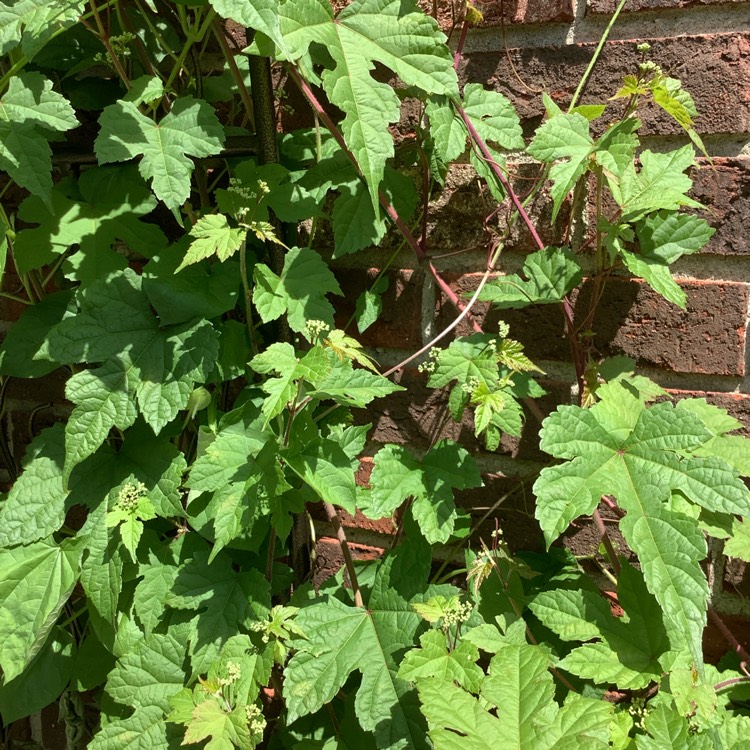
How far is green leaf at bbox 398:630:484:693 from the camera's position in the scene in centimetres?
91

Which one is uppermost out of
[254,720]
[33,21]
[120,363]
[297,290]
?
[33,21]

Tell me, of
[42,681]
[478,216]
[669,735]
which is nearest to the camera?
[669,735]

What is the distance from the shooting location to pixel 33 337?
1220 millimetres

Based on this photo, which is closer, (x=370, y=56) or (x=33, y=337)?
(x=370, y=56)

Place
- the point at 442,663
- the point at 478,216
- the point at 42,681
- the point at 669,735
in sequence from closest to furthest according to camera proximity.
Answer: the point at 669,735 < the point at 442,663 < the point at 478,216 < the point at 42,681

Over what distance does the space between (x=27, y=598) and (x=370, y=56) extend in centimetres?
95

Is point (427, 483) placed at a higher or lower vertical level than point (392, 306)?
lower

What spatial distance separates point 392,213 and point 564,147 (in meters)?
0.26

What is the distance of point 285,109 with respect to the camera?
118cm

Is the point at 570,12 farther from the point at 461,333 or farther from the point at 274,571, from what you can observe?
the point at 274,571

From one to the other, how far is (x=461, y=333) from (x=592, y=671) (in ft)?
1.73

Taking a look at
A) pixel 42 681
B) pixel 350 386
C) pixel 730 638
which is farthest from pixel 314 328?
pixel 42 681

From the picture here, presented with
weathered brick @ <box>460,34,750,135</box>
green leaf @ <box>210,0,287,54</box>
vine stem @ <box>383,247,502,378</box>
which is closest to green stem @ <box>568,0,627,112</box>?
weathered brick @ <box>460,34,750,135</box>

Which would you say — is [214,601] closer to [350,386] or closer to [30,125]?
[350,386]
